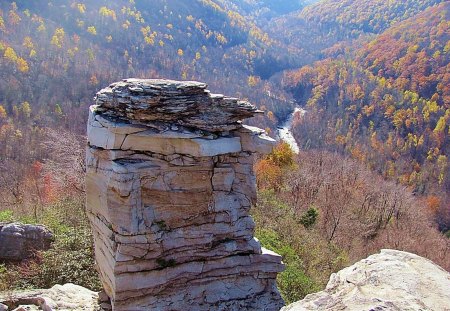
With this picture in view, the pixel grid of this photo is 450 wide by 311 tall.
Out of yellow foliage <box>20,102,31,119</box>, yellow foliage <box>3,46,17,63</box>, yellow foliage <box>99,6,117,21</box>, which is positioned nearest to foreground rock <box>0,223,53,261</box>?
yellow foliage <box>20,102,31,119</box>

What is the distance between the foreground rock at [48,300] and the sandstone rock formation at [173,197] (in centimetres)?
148

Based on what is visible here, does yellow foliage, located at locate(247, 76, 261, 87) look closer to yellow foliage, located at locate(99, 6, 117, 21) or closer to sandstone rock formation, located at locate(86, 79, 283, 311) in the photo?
yellow foliage, located at locate(99, 6, 117, 21)

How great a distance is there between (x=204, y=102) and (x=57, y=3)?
387 ft

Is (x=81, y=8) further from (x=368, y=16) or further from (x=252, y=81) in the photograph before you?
(x=368, y=16)

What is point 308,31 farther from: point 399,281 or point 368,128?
point 399,281

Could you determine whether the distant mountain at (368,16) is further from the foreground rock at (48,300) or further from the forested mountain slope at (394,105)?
the foreground rock at (48,300)

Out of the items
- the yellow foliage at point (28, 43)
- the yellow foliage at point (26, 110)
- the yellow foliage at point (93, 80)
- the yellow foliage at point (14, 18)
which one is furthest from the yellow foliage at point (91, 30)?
the yellow foliage at point (26, 110)

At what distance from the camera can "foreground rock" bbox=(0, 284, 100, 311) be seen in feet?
40.0

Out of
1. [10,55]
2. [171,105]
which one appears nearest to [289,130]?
[10,55]

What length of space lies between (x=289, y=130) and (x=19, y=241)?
8081cm

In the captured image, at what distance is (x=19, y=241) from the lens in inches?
653

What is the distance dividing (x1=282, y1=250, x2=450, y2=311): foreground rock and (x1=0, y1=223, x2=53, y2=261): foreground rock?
1288 cm

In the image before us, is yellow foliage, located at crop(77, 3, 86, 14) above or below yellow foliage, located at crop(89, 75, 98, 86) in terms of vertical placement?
above

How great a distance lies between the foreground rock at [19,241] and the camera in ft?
54.2
